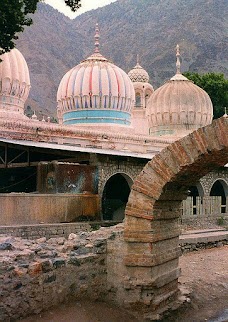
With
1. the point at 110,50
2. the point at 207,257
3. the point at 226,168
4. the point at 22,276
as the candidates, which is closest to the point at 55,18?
the point at 110,50

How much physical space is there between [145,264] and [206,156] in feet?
6.32

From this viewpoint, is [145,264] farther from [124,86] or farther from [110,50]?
[110,50]

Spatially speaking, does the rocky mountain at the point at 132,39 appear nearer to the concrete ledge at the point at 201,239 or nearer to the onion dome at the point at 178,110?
the onion dome at the point at 178,110

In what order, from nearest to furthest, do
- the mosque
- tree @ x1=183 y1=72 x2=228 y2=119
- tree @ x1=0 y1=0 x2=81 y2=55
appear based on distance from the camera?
tree @ x1=0 y1=0 x2=81 y2=55, the mosque, tree @ x1=183 y1=72 x2=228 y2=119

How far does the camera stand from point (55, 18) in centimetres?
8594

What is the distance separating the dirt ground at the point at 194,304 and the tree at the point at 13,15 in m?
6.12

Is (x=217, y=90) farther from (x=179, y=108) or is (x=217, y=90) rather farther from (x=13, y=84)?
(x=13, y=84)

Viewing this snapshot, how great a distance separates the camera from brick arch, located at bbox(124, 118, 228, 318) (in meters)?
8.12

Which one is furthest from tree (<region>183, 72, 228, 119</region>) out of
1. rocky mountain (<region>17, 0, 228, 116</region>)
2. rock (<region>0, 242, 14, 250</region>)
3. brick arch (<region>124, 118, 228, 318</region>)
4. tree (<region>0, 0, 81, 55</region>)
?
rock (<region>0, 242, 14, 250</region>)

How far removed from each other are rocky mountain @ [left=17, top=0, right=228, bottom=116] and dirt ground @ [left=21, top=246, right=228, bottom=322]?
48.4 m

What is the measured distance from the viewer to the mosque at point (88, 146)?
545 inches

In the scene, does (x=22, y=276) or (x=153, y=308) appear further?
(x=153, y=308)

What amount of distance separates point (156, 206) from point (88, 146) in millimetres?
11795

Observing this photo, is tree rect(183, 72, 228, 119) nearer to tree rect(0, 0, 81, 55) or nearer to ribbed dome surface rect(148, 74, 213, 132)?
ribbed dome surface rect(148, 74, 213, 132)
